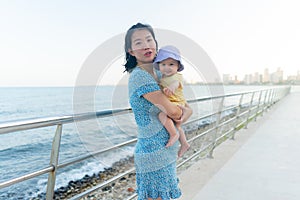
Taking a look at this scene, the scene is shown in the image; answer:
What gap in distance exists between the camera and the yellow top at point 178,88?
0.86 m

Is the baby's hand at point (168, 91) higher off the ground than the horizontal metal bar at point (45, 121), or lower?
higher

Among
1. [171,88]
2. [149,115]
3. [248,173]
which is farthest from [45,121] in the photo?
[248,173]

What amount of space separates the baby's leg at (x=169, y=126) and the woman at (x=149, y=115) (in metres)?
0.01

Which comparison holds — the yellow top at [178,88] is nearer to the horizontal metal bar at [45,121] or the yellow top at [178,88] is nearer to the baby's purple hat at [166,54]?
the baby's purple hat at [166,54]

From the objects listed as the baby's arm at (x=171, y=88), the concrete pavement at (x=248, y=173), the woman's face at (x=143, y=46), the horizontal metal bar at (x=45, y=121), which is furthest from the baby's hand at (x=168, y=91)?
the concrete pavement at (x=248, y=173)

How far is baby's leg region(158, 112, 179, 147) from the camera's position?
0.86 meters

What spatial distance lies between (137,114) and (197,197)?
1.09m

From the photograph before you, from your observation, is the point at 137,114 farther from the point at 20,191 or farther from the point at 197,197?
the point at 20,191

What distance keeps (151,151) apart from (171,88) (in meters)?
0.26

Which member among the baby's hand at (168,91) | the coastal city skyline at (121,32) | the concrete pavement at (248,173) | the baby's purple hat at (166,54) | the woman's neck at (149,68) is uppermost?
the coastal city skyline at (121,32)

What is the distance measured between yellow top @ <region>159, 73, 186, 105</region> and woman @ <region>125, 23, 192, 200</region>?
0.03m

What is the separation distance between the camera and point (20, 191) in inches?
148

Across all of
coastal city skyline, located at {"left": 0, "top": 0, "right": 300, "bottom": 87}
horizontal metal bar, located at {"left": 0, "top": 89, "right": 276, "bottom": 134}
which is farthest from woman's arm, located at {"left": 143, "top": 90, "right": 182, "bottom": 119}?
horizontal metal bar, located at {"left": 0, "top": 89, "right": 276, "bottom": 134}

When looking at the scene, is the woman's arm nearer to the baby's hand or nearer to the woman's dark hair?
the baby's hand
